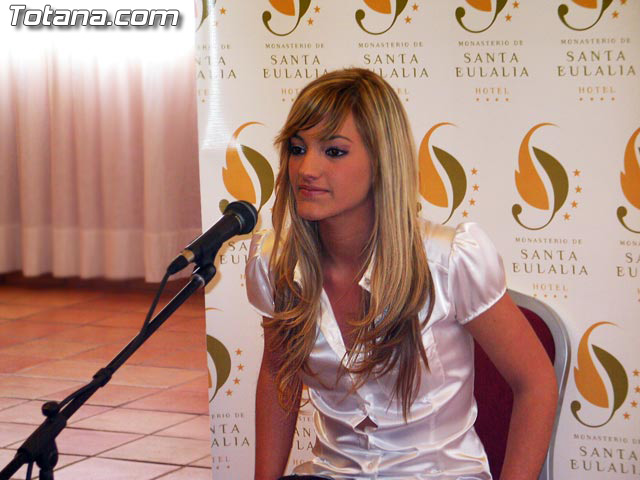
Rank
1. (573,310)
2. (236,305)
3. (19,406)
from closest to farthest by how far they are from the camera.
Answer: (573,310)
(236,305)
(19,406)

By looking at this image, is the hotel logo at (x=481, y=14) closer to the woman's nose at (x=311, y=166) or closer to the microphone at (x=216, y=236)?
the woman's nose at (x=311, y=166)

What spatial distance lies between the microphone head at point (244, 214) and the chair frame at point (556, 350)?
75 cm

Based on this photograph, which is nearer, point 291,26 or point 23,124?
point 291,26

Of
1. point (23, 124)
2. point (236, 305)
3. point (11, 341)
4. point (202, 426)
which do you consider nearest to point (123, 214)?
point (23, 124)

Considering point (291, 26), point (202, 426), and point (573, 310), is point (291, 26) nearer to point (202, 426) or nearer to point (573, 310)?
point (573, 310)

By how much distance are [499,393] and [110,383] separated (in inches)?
104

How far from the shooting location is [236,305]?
2.51 meters

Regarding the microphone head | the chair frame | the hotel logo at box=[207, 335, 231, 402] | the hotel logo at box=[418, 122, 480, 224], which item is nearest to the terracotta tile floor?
the hotel logo at box=[207, 335, 231, 402]

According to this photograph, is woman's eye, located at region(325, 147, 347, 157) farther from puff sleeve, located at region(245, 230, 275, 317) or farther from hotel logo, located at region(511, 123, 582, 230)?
hotel logo, located at region(511, 123, 582, 230)

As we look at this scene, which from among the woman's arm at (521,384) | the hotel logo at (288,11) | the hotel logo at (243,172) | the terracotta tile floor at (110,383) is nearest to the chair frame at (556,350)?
the woman's arm at (521,384)

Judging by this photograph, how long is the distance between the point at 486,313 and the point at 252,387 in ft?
3.55

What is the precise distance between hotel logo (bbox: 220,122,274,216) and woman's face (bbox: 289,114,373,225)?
863mm

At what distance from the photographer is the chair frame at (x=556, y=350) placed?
1766 millimetres

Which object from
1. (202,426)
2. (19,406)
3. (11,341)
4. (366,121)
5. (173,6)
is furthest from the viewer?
(173,6)
